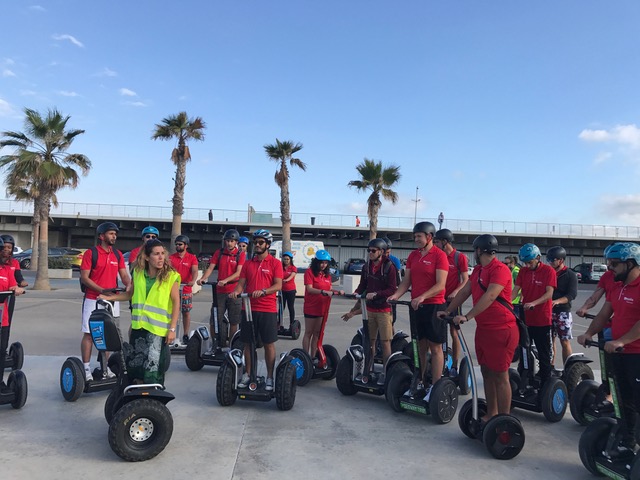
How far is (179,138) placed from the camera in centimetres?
2197

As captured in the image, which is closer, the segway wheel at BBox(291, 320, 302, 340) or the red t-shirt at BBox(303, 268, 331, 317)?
the red t-shirt at BBox(303, 268, 331, 317)

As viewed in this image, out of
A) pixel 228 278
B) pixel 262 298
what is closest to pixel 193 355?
pixel 228 278

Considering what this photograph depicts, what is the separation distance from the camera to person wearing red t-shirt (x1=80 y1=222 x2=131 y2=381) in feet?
17.3

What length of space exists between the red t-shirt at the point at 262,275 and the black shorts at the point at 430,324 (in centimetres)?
155

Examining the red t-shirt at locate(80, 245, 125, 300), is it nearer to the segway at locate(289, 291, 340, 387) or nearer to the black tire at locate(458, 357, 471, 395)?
the segway at locate(289, 291, 340, 387)

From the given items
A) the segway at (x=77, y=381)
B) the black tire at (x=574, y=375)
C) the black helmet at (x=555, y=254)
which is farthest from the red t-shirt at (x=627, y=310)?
the segway at (x=77, y=381)

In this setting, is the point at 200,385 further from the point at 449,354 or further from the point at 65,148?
the point at 65,148

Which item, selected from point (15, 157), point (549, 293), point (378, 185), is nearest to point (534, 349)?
point (549, 293)

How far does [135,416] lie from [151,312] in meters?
0.81

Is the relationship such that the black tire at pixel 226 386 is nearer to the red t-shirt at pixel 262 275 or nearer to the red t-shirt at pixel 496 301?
the red t-shirt at pixel 262 275

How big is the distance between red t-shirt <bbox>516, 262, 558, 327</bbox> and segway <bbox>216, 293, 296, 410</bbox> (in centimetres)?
282

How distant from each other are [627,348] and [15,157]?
21361 millimetres

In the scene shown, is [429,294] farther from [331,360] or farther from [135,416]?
[135,416]

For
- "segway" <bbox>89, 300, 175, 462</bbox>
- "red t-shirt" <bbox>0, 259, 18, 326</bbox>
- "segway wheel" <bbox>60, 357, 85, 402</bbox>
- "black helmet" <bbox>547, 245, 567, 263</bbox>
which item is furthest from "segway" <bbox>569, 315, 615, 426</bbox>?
"red t-shirt" <bbox>0, 259, 18, 326</bbox>
